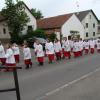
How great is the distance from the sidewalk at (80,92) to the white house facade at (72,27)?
4572 centimetres

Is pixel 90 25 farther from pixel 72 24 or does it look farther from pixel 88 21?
pixel 72 24

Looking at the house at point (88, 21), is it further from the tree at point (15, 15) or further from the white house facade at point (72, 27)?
the tree at point (15, 15)

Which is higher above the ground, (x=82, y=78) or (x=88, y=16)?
(x=88, y=16)

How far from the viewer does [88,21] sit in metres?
69.2

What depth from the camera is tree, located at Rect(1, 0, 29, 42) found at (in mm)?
42709

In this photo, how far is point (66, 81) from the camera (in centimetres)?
1098

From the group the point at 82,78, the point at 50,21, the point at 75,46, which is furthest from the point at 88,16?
the point at 82,78

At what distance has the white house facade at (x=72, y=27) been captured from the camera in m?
56.7

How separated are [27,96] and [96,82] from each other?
3.13 metres

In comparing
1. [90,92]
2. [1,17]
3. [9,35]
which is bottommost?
[90,92]

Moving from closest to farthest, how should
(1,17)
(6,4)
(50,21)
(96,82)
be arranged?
(96,82) < (6,4) < (1,17) < (50,21)

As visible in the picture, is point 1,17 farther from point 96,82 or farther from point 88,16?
point 96,82

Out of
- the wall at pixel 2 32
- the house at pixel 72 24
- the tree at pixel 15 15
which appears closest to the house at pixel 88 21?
the house at pixel 72 24

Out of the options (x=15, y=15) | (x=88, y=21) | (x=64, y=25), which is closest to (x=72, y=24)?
(x=64, y=25)
